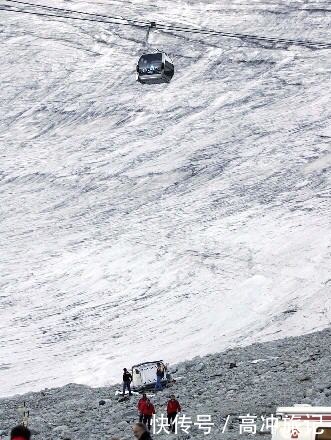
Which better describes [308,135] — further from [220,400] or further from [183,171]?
[220,400]

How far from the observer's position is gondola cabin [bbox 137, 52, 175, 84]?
3759cm

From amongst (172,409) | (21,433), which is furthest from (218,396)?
(21,433)

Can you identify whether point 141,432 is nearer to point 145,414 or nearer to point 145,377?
point 145,414

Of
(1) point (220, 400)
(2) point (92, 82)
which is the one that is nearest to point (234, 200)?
(2) point (92, 82)

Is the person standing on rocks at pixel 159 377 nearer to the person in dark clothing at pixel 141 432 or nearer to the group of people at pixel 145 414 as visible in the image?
the group of people at pixel 145 414

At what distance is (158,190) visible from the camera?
58.5 meters

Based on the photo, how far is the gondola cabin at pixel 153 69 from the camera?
123ft

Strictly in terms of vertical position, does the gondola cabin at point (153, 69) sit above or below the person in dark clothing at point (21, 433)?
above

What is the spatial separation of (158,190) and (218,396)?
1541 inches

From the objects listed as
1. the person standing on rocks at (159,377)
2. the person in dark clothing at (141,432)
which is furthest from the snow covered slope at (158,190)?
the person in dark clothing at (141,432)

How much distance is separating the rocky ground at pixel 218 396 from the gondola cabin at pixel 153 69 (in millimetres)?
13712

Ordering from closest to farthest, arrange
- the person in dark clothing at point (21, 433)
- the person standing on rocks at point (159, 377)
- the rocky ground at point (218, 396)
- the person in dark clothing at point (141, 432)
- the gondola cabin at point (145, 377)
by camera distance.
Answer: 1. the person in dark clothing at point (21, 433)
2. the person in dark clothing at point (141, 432)
3. the rocky ground at point (218, 396)
4. the person standing on rocks at point (159, 377)
5. the gondola cabin at point (145, 377)

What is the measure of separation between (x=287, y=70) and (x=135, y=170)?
15089 millimetres

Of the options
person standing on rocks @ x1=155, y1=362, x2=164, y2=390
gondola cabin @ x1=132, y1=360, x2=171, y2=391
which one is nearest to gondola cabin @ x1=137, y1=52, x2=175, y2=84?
gondola cabin @ x1=132, y1=360, x2=171, y2=391
